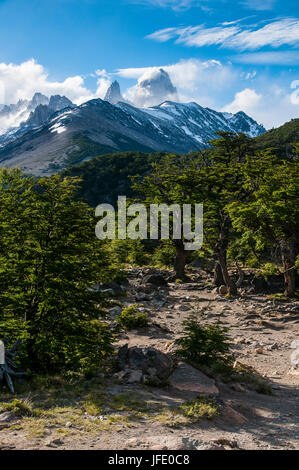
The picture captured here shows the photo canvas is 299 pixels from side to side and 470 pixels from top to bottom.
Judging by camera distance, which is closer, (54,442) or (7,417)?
(54,442)

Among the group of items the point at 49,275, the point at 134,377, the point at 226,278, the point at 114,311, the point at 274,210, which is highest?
the point at 274,210

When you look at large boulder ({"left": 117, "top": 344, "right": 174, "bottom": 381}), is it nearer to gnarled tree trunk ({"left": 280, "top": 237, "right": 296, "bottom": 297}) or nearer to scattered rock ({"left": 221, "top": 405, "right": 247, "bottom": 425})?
scattered rock ({"left": 221, "top": 405, "right": 247, "bottom": 425})

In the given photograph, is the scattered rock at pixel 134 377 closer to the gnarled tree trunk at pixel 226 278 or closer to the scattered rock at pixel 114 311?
the scattered rock at pixel 114 311

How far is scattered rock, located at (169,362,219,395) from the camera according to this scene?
9539 millimetres

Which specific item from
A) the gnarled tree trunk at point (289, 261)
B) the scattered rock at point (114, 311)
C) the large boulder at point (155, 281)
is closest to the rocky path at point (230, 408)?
the scattered rock at point (114, 311)

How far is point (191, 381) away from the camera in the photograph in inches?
392

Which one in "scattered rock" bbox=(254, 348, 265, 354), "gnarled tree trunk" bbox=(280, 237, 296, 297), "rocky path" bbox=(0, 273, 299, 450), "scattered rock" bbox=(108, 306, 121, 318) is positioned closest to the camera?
"rocky path" bbox=(0, 273, 299, 450)

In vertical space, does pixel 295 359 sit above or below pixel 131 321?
below

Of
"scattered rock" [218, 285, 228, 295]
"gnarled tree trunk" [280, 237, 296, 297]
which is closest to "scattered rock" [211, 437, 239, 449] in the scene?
"gnarled tree trunk" [280, 237, 296, 297]

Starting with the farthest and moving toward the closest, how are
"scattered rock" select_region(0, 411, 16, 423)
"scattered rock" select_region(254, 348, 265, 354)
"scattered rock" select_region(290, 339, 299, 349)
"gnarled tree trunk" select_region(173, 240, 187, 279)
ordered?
1. "gnarled tree trunk" select_region(173, 240, 187, 279)
2. "scattered rock" select_region(290, 339, 299, 349)
3. "scattered rock" select_region(254, 348, 265, 354)
4. "scattered rock" select_region(0, 411, 16, 423)

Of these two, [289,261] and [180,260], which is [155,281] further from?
[289,261]

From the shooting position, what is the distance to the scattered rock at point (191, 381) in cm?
954

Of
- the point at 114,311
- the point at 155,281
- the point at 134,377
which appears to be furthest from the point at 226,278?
the point at 134,377
